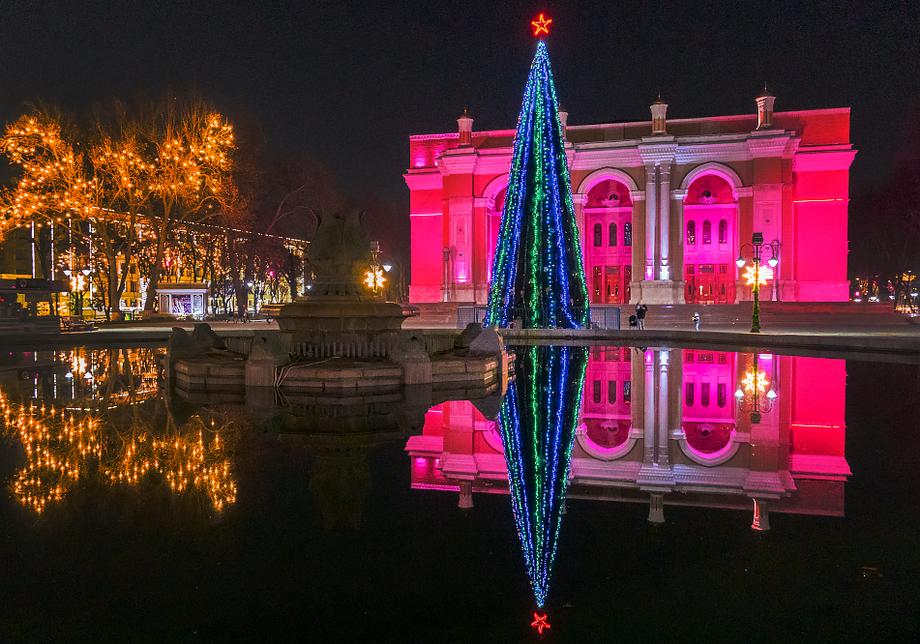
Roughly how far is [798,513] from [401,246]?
6497cm

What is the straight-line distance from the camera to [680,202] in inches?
1620

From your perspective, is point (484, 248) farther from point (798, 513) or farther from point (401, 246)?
point (798, 513)

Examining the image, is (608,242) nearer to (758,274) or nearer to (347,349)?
(758,274)

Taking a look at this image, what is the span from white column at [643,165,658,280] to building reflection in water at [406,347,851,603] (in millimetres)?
29038

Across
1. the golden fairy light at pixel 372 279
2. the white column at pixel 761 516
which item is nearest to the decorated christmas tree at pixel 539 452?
the white column at pixel 761 516

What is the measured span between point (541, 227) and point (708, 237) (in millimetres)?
26293

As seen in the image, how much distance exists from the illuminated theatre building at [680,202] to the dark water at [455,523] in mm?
33104

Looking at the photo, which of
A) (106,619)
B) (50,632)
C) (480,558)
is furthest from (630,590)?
(50,632)

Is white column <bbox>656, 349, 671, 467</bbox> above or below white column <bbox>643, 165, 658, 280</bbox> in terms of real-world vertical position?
below

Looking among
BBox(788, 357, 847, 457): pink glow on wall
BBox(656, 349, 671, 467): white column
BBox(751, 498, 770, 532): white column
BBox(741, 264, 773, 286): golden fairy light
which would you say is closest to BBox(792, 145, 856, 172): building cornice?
BBox(741, 264, 773, 286): golden fairy light

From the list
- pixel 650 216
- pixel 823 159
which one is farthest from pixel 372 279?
pixel 823 159

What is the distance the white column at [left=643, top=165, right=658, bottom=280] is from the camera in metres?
40.9

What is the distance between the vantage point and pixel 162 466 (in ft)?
20.7

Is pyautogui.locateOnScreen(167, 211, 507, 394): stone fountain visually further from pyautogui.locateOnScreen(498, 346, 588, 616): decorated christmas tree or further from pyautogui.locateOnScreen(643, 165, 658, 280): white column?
pyautogui.locateOnScreen(643, 165, 658, 280): white column
